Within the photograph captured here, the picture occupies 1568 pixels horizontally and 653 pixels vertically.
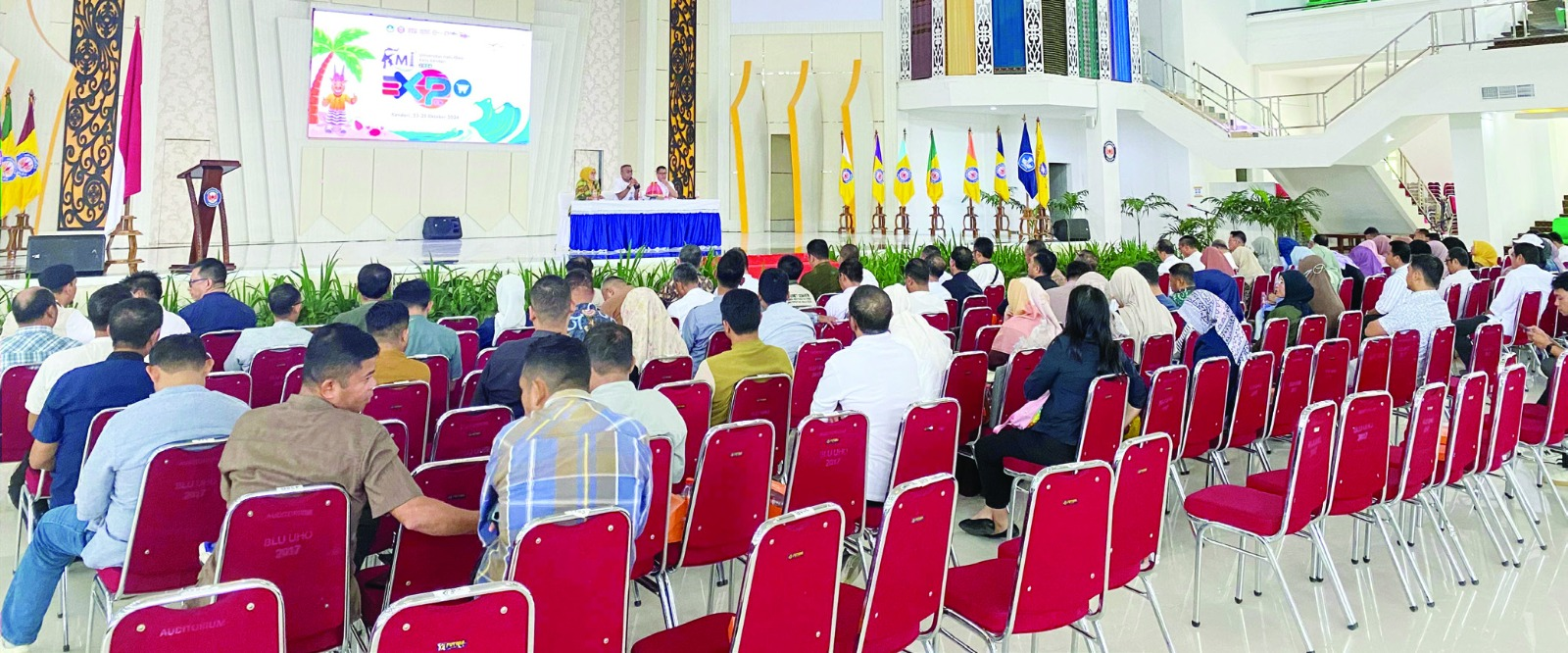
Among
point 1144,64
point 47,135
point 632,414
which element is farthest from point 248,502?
point 1144,64

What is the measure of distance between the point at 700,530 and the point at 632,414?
382 mm

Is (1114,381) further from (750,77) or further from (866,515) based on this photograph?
(750,77)

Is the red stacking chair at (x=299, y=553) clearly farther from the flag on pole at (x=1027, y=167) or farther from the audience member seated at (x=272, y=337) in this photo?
the flag on pole at (x=1027, y=167)

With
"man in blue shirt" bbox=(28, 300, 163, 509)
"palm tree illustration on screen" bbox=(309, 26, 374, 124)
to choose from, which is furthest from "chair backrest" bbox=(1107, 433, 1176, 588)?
"palm tree illustration on screen" bbox=(309, 26, 374, 124)

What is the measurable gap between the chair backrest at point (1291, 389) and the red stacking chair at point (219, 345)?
4718 mm

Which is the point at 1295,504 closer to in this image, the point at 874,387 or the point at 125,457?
the point at 874,387

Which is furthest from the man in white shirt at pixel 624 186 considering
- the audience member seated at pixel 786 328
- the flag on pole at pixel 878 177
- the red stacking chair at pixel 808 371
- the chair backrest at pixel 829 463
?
the chair backrest at pixel 829 463

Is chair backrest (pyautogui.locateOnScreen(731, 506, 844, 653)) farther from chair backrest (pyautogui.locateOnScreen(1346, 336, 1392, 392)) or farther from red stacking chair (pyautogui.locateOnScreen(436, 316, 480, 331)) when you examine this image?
red stacking chair (pyautogui.locateOnScreen(436, 316, 480, 331))

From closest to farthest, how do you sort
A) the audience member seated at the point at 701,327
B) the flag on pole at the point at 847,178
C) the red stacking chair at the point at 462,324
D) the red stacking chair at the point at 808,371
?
the red stacking chair at the point at 808,371
the audience member seated at the point at 701,327
the red stacking chair at the point at 462,324
the flag on pole at the point at 847,178

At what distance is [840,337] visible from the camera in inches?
229

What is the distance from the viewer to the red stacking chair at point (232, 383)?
4.16 m

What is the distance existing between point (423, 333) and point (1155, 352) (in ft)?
11.2

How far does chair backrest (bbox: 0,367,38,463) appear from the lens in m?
4.08

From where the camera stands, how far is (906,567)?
2.47 meters
